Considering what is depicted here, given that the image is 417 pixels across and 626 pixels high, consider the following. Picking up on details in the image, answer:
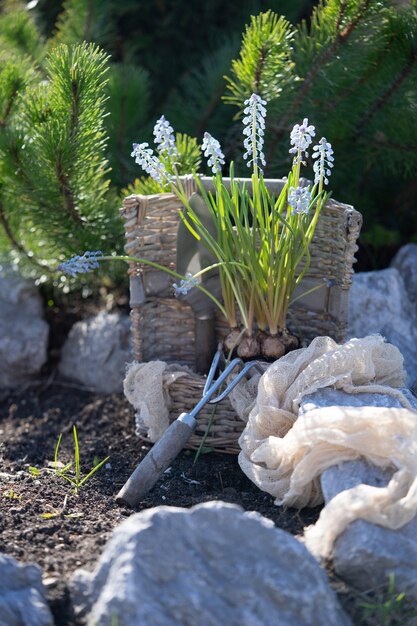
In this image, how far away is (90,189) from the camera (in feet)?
8.52

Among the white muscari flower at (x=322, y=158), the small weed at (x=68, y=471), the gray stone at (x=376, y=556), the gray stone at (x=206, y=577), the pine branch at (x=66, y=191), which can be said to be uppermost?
the white muscari flower at (x=322, y=158)

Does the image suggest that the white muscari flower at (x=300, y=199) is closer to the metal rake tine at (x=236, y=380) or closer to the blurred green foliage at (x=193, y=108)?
the metal rake tine at (x=236, y=380)

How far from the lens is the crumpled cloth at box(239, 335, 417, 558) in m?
1.59

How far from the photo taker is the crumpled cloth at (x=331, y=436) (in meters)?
1.59

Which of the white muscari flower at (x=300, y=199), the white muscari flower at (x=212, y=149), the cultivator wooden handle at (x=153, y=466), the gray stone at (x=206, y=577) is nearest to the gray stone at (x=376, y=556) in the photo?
the gray stone at (x=206, y=577)

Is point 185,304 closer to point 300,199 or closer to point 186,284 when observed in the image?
point 186,284

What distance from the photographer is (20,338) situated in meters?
3.13

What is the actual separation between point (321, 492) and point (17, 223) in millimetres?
1514

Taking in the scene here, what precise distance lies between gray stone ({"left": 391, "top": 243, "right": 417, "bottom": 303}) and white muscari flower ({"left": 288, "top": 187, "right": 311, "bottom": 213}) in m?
1.05

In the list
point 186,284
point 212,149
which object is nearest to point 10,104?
point 212,149

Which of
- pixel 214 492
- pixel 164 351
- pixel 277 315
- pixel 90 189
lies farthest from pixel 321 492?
pixel 90 189

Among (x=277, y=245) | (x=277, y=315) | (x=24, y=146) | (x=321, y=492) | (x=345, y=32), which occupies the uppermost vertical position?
(x=345, y=32)

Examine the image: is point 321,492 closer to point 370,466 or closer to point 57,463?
point 370,466

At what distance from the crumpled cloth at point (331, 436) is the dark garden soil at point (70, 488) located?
0.30 feet
